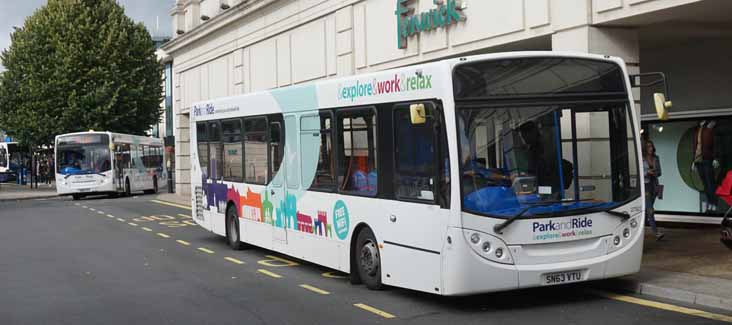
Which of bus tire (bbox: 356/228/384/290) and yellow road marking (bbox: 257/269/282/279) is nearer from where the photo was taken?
bus tire (bbox: 356/228/384/290)

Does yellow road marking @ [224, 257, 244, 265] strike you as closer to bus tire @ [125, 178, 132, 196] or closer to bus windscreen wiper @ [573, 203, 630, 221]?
bus windscreen wiper @ [573, 203, 630, 221]

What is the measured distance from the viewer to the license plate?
347 inches

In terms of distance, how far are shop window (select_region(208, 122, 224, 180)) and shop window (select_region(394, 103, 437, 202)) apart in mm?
6751

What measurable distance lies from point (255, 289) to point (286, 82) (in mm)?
14493

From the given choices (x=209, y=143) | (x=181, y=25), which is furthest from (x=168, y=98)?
(x=209, y=143)

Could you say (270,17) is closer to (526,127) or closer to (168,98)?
(526,127)

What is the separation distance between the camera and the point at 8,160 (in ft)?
211

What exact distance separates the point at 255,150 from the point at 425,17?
5259 millimetres

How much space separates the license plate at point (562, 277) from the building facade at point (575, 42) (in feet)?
15.3

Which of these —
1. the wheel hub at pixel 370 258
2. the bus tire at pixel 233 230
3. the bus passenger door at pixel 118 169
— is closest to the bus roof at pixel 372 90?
the wheel hub at pixel 370 258

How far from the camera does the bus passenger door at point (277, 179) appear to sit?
42.6 ft

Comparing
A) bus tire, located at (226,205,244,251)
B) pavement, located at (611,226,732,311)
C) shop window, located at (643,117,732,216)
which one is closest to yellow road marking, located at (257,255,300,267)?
bus tire, located at (226,205,244,251)

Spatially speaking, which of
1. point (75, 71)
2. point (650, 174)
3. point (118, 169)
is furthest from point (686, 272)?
point (75, 71)

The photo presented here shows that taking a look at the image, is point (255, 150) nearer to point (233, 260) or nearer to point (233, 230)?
point (233, 260)
